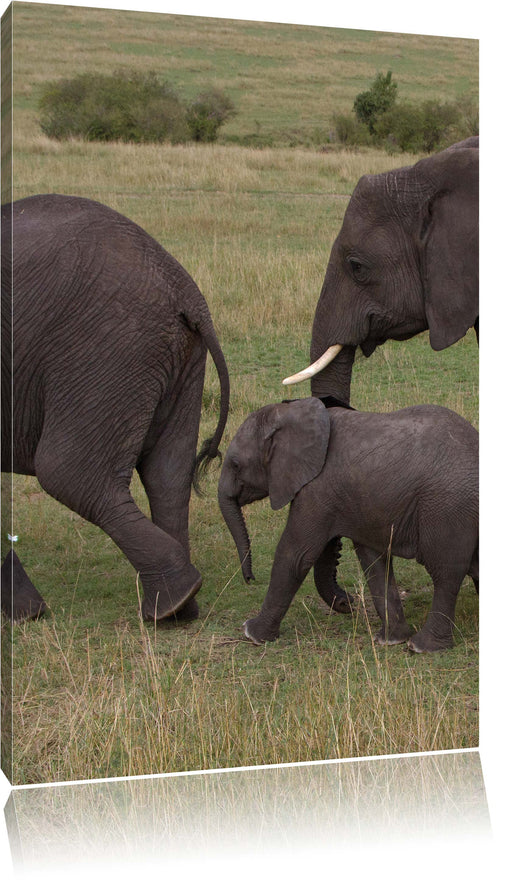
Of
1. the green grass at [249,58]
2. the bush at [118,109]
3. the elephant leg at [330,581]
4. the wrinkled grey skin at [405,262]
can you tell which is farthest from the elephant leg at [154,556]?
the bush at [118,109]

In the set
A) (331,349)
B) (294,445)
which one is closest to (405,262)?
(331,349)

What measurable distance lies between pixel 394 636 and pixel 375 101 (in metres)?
2.29

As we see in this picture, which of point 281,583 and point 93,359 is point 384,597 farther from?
point 93,359

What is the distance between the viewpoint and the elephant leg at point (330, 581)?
5.55 meters

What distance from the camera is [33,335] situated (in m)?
5.17

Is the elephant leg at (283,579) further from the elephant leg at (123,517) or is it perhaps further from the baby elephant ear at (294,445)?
the elephant leg at (123,517)

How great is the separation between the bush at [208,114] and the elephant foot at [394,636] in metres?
2.48

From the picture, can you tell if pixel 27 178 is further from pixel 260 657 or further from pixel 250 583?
pixel 260 657

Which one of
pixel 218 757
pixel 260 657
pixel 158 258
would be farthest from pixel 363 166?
pixel 218 757

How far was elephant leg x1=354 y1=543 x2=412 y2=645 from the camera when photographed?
210 inches

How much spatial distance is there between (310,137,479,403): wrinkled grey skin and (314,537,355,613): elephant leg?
588mm

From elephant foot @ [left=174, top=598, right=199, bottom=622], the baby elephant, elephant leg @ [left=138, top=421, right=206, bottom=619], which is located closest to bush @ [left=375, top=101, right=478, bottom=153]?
the baby elephant

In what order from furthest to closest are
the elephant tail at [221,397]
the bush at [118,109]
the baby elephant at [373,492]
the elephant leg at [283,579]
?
the bush at [118,109], the elephant tail at [221,397], the elephant leg at [283,579], the baby elephant at [373,492]

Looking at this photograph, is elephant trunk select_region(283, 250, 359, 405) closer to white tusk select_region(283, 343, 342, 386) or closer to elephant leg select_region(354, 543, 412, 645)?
white tusk select_region(283, 343, 342, 386)
